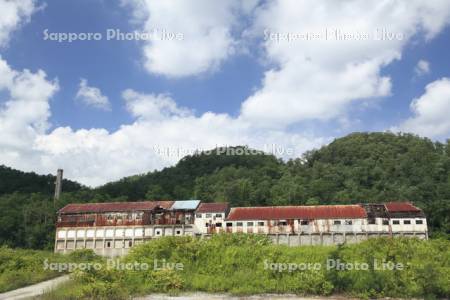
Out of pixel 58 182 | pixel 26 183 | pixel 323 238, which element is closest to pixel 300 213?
pixel 323 238

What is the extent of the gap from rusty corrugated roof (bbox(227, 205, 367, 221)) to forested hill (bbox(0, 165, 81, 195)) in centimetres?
5265

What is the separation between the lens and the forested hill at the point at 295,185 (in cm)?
5556

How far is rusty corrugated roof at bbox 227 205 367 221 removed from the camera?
43.7 metres

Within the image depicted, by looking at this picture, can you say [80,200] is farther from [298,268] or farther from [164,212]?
[298,268]

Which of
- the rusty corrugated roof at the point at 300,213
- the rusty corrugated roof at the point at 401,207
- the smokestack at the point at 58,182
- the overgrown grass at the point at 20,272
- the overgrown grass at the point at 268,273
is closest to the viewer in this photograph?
the overgrown grass at the point at 268,273

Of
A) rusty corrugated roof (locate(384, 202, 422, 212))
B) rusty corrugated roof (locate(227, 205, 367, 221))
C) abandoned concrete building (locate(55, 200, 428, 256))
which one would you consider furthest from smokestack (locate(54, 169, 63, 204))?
rusty corrugated roof (locate(384, 202, 422, 212))

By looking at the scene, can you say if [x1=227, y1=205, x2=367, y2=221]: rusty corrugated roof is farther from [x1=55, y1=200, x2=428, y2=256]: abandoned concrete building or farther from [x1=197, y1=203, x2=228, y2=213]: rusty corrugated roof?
[x1=197, y1=203, x2=228, y2=213]: rusty corrugated roof

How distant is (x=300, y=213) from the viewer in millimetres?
44906

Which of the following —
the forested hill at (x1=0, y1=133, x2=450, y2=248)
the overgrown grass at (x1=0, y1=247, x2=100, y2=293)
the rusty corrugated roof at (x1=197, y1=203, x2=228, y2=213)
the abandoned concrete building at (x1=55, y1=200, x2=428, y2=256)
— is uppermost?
the forested hill at (x1=0, y1=133, x2=450, y2=248)

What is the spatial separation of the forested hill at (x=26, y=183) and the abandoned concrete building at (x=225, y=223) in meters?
38.9

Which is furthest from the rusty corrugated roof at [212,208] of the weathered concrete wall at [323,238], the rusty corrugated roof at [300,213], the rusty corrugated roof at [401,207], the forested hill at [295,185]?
the rusty corrugated roof at [401,207]

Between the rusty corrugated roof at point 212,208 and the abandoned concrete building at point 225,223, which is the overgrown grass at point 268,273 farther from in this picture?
the rusty corrugated roof at point 212,208

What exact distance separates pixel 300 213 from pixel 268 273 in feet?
87.7

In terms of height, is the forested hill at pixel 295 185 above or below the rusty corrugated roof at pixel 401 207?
above
